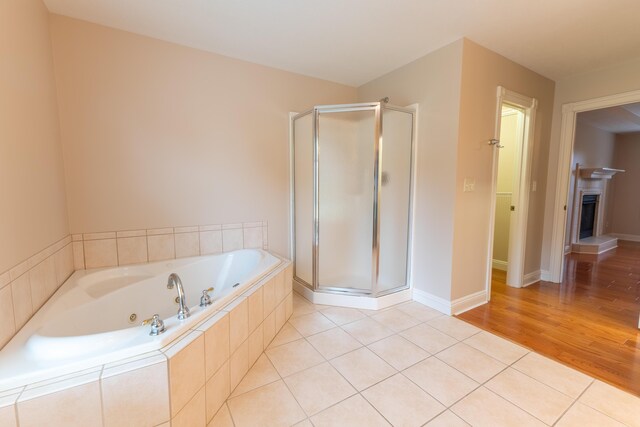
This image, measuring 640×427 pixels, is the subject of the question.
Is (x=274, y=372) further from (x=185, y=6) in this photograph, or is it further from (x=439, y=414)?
(x=185, y=6)

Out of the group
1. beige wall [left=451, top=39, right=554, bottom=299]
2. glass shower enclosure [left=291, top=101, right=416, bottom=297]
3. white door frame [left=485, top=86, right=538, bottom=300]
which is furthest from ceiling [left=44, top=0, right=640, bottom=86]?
glass shower enclosure [left=291, top=101, right=416, bottom=297]

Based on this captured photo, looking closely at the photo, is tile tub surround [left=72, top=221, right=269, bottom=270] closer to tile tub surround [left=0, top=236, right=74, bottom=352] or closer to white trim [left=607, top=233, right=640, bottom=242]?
tile tub surround [left=0, top=236, right=74, bottom=352]

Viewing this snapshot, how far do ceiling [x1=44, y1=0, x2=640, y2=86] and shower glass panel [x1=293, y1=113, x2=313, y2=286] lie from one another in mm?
673

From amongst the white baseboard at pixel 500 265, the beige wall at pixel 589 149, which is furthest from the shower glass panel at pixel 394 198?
the beige wall at pixel 589 149

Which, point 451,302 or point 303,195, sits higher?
point 303,195

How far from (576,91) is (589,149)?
2.81 metres

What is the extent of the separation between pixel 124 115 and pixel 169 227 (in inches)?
37.3

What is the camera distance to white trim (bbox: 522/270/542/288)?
3140 mm

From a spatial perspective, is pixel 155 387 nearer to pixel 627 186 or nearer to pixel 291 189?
pixel 291 189

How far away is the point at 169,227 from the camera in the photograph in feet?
7.80

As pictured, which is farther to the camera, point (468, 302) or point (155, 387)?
point (468, 302)

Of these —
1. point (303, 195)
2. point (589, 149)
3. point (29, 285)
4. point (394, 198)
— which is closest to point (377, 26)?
point (394, 198)

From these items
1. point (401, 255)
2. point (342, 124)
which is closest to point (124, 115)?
point (342, 124)

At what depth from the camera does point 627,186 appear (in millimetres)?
5637
